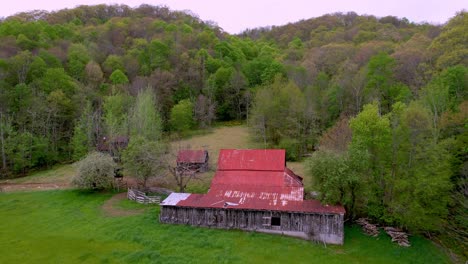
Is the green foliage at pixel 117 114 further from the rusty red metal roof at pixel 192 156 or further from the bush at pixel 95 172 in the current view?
the rusty red metal roof at pixel 192 156

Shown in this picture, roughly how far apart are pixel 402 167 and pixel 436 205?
3.62 meters

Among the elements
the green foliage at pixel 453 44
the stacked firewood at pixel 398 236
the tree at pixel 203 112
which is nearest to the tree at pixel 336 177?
the stacked firewood at pixel 398 236

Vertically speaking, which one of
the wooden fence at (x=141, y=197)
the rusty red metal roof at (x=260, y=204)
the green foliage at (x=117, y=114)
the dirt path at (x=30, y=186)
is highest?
the green foliage at (x=117, y=114)

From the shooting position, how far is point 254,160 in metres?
33.9

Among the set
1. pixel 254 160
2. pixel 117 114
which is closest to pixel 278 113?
pixel 254 160

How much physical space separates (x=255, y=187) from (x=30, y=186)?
26347 millimetres

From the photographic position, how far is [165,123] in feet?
212

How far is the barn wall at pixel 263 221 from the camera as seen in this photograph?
25.4 m

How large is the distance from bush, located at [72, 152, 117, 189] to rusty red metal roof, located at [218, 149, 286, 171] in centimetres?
1145

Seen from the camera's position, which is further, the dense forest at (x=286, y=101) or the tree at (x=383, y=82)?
the tree at (x=383, y=82)

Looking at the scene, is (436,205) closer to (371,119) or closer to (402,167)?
(402,167)

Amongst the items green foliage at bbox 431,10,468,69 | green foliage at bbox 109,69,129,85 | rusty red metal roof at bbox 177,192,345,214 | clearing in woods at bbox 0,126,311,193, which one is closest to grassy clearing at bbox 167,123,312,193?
clearing in woods at bbox 0,126,311,193

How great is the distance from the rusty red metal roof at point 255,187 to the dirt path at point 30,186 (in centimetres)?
1843

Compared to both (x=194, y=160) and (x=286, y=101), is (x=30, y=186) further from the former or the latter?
(x=286, y=101)
